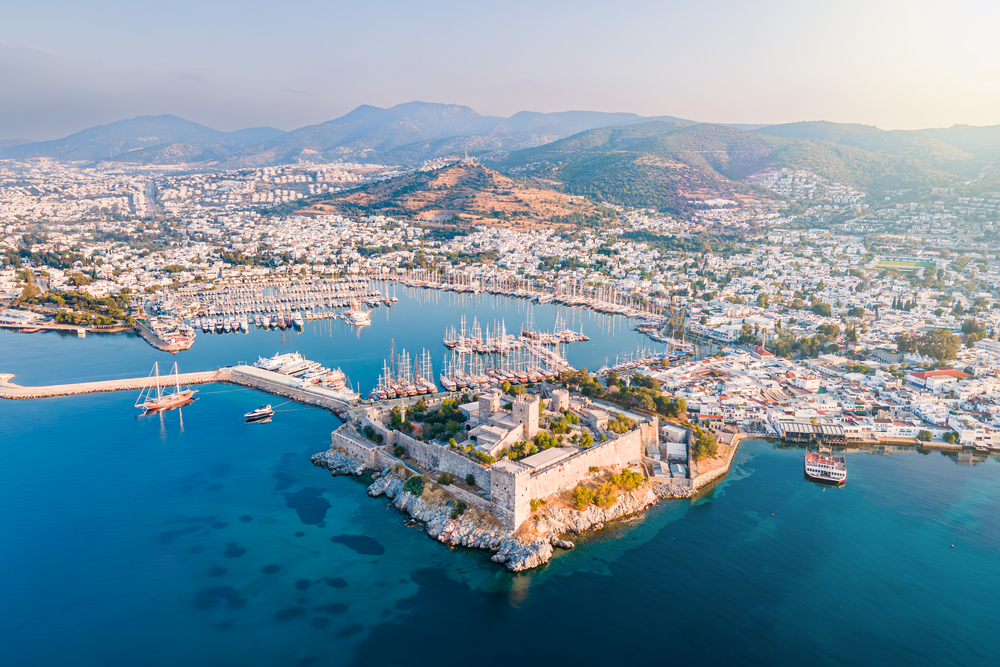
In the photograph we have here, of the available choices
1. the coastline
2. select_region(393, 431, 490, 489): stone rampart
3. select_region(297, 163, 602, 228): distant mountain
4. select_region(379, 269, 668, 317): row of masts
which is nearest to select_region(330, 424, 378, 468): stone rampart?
the coastline

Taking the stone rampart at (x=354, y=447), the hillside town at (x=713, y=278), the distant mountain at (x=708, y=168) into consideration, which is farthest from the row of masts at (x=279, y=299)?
the distant mountain at (x=708, y=168)

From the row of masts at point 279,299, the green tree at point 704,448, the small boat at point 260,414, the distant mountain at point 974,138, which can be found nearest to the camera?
the green tree at point 704,448

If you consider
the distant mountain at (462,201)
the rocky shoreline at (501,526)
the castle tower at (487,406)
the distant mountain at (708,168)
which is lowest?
the rocky shoreline at (501,526)

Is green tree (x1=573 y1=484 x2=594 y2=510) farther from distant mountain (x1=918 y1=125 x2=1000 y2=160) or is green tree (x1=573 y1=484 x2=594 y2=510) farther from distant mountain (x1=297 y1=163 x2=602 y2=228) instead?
distant mountain (x1=918 y1=125 x2=1000 y2=160)

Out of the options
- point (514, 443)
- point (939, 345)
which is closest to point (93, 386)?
point (514, 443)

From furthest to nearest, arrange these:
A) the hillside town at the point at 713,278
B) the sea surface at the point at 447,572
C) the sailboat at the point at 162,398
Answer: the hillside town at the point at 713,278 → the sailboat at the point at 162,398 → the sea surface at the point at 447,572

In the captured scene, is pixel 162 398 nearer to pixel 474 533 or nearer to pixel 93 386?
pixel 93 386

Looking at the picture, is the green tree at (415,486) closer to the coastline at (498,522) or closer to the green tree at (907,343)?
the coastline at (498,522)
